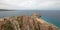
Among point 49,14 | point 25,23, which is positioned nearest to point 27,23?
point 25,23

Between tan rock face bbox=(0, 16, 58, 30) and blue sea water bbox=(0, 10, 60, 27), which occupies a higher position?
blue sea water bbox=(0, 10, 60, 27)

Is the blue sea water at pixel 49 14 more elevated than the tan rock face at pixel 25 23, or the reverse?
the blue sea water at pixel 49 14

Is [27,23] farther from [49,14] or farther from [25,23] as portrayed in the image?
[49,14]

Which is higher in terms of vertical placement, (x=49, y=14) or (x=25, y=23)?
(x=49, y=14)

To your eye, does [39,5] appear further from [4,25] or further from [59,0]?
[4,25]

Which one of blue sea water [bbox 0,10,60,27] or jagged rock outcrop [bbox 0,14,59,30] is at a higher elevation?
blue sea water [bbox 0,10,60,27]

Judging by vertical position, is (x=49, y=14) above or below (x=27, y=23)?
above
